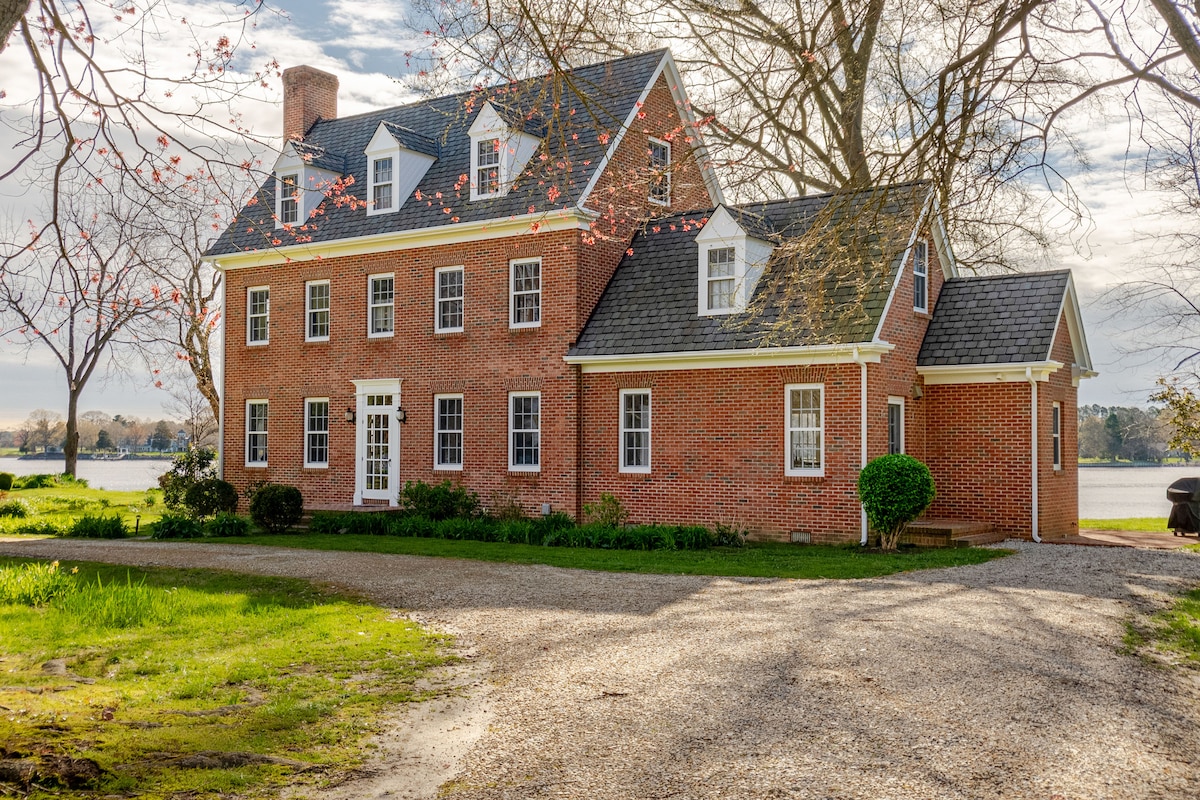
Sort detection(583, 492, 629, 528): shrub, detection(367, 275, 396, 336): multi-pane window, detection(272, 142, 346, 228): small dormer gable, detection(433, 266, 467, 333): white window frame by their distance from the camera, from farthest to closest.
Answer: detection(272, 142, 346, 228): small dormer gable, detection(367, 275, 396, 336): multi-pane window, detection(433, 266, 467, 333): white window frame, detection(583, 492, 629, 528): shrub

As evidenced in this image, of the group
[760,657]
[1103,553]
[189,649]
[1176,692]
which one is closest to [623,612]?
[760,657]

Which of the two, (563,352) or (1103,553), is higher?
(563,352)

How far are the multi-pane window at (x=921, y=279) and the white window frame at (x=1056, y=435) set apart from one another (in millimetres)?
3314

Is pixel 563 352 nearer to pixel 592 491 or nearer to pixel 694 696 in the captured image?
pixel 592 491

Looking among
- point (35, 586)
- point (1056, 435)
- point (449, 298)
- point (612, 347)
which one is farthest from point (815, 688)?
point (449, 298)

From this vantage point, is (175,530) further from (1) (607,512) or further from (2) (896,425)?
(2) (896,425)

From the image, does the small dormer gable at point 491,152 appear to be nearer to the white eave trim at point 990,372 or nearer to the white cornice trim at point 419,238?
the white cornice trim at point 419,238

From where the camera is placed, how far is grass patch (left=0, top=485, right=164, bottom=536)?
74.8ft

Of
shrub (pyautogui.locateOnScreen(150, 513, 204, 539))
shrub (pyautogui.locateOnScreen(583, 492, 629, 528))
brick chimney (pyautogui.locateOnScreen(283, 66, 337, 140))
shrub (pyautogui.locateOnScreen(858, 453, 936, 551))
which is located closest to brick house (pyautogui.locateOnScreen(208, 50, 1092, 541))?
shrub (pyautogui.locateOnScreen(583, 492, 629, 528))

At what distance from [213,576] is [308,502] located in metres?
12.2

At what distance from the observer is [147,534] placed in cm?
2202

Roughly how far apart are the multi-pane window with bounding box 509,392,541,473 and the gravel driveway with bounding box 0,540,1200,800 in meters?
8.81

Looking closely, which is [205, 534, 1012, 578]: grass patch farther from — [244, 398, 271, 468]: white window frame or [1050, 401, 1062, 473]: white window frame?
[244, 398, 271, 468]: white window frame

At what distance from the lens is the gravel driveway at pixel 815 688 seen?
6.27m
